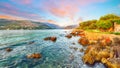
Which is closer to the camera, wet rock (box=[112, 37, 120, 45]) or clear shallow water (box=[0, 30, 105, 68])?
clear shallow water (box=[0, 30, 105, 68])

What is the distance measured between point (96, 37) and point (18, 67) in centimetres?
2701

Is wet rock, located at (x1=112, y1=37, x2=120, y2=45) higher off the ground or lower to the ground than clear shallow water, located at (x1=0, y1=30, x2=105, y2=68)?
higher

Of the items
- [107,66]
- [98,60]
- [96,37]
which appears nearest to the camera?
[107,66]

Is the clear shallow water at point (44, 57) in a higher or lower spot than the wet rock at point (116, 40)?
lower

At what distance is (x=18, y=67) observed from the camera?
16.7 meters

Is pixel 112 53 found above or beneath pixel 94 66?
above

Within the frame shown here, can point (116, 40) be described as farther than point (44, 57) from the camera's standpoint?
Yes

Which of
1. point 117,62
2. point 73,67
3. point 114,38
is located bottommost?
point 73,67

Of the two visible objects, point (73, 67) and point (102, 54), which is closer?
point (73, 67)

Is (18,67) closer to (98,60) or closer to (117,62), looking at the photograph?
(98,60)

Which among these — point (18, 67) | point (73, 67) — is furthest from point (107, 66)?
point (18, 67)

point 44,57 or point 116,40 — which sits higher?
point 116,40

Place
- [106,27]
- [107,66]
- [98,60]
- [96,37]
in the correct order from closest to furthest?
[107,66]
[98,60]
[96,37]
[106,27]

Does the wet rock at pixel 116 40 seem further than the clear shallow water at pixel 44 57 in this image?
Yes
